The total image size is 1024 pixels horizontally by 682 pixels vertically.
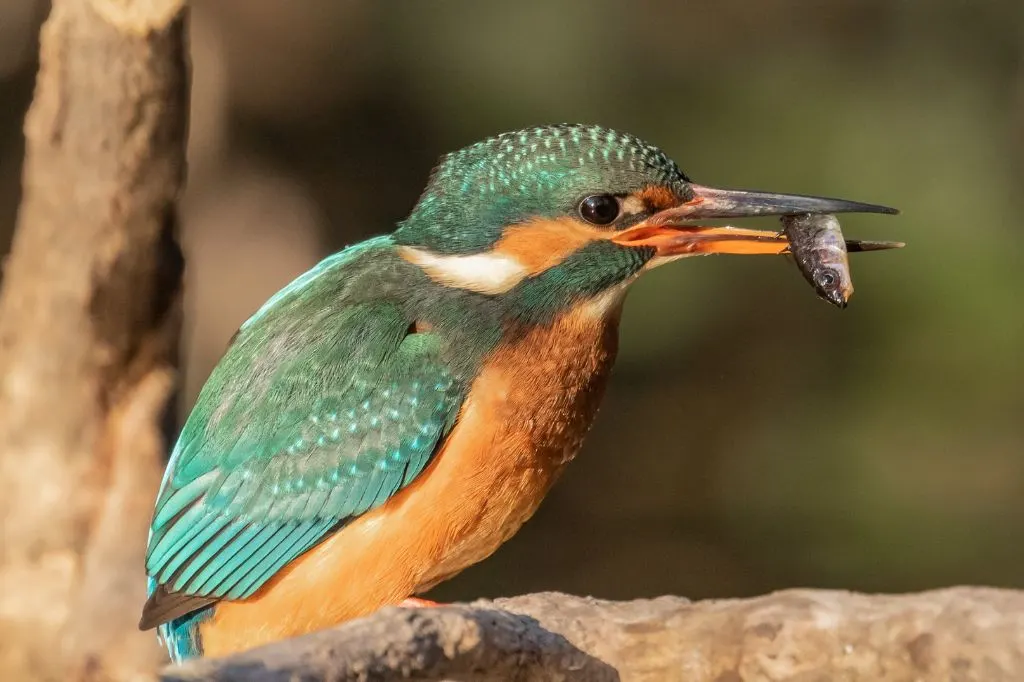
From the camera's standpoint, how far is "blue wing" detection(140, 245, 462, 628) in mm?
2295

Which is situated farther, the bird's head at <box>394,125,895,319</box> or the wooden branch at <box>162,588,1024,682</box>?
the bird's head at <box>394,125,895,319</box>

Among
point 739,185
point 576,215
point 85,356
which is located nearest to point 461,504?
point 576,215

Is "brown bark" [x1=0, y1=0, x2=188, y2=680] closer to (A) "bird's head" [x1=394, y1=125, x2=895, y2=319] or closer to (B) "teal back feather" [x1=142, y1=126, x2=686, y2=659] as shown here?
(B) "teal back feather" [x1=142, y1=126, x2=686, y2=659]

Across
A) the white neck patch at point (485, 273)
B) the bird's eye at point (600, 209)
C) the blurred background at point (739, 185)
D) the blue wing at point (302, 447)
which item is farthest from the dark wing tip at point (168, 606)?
the blurred background at point (739, 185)

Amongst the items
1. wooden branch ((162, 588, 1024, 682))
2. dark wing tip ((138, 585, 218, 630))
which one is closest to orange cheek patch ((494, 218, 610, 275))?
wooden branch ((162, 588, 1024, 682))

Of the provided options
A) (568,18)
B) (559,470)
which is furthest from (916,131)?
(559,470)

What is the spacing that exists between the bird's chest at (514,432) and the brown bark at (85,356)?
3.17ft

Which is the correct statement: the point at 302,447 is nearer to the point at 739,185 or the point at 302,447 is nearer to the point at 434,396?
the point at 434,396

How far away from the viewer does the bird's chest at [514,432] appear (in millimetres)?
2270

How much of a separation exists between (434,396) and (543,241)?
289 millimetres

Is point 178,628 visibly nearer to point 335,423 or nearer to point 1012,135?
point 335,423

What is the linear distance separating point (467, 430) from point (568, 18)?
2865mm

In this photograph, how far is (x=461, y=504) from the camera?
2.26m

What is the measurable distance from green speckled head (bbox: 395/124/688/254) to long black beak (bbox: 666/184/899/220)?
41 mm
